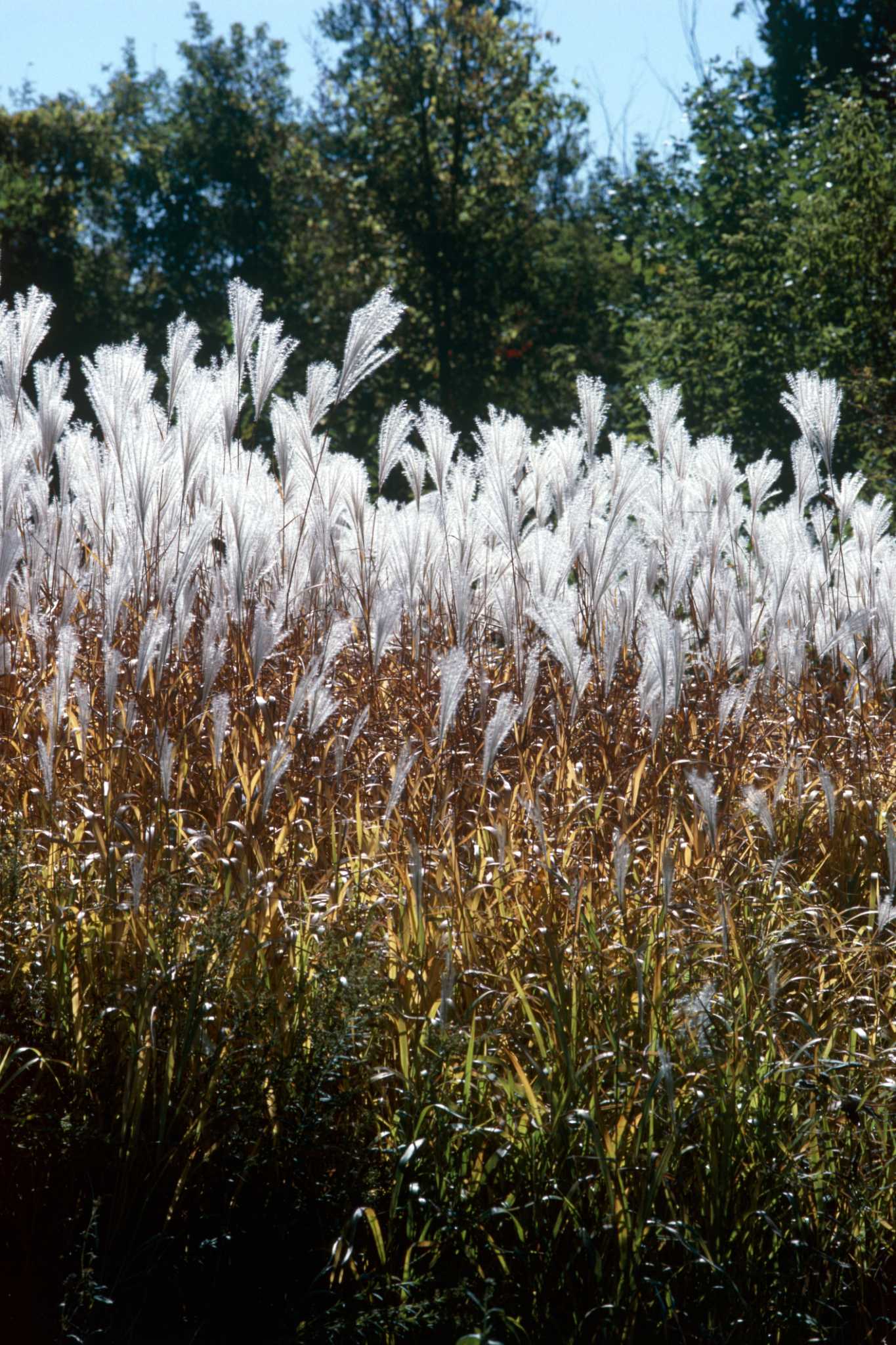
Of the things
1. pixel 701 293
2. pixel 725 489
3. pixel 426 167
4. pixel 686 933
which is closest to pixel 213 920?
pixel 686 933

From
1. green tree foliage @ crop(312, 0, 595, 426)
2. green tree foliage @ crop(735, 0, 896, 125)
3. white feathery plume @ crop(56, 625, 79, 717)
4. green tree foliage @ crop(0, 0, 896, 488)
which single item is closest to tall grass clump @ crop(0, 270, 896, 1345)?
white feathery plume @ crop(56, 625, 79, 717)

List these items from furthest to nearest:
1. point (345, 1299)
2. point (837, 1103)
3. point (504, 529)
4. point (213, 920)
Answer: point (504, 529) → point (213, 920) → point (837, 1103) → point (345, 1299)

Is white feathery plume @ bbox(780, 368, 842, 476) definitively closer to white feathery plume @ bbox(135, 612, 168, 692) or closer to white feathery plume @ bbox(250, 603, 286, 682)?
white feathery plume @ bbox(250, 603, 286, 682)

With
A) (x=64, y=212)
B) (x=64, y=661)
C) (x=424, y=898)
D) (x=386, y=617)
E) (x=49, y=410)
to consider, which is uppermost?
(x=64, y=212)

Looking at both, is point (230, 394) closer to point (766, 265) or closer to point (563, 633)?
point (563, 633)

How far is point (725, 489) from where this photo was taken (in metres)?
4.08

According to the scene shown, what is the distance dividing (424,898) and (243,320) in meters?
1.85

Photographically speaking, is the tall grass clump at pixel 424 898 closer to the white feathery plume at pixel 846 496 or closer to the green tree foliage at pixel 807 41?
the white feathery plume at pixel 846 496

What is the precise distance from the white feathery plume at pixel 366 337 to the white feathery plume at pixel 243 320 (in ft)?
1.17

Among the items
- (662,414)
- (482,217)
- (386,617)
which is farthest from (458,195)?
(386,617)

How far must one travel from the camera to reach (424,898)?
261cm

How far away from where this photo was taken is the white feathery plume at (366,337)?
325 centimetres

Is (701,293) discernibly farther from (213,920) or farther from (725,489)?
(213,920)

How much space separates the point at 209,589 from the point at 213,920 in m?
1.90
